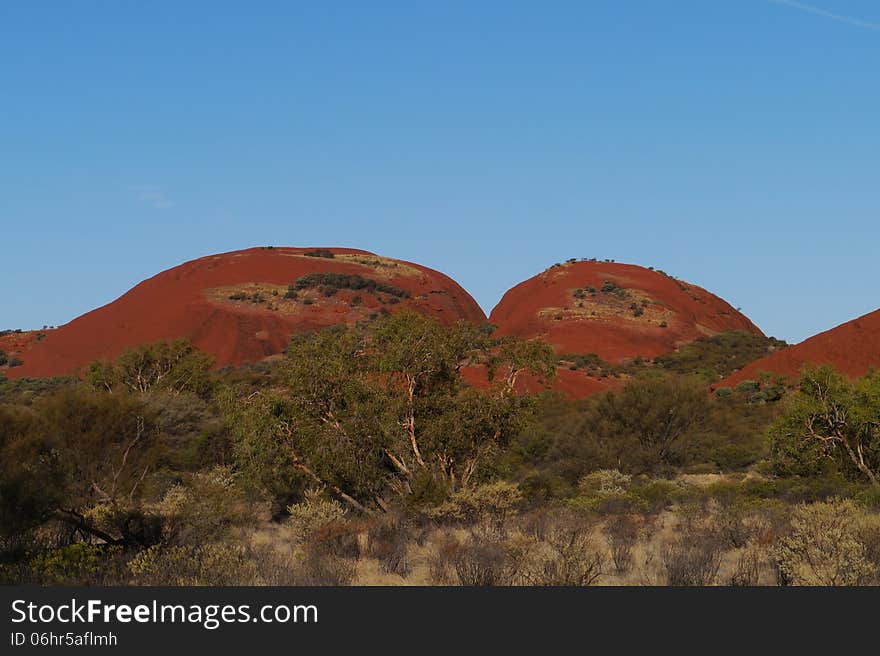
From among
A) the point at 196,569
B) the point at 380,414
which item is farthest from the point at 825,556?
the point at 380,414

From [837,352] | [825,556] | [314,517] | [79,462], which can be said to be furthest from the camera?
[837,352]

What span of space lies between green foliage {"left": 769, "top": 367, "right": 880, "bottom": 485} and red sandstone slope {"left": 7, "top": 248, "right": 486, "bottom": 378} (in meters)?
50.1

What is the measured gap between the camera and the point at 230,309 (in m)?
85.8

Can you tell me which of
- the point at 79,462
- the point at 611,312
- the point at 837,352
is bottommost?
the point at 79,462

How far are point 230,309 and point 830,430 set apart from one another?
232ft

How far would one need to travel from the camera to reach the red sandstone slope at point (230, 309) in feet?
267

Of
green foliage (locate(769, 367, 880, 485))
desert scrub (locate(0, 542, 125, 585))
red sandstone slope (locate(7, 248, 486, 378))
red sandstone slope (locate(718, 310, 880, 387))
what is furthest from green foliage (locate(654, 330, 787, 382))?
desert scrub (locate(0, 542, 125, 585))

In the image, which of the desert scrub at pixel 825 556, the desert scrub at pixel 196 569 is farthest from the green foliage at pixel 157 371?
the desert scrub at pixel 825 556

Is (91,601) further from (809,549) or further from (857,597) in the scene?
(809,549)

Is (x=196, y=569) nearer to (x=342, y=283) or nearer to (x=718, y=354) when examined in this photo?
(x=718, y=354)

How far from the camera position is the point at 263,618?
23.7 ft

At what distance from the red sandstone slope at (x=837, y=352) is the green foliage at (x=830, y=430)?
33.5 meters

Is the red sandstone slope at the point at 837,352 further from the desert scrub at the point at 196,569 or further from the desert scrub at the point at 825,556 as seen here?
the desert scrub at the point at 196,569

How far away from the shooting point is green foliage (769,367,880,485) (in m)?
21.4
